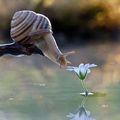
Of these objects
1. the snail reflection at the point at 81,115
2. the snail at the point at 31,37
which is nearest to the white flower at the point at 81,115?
the snail reflection at the point at 81,115

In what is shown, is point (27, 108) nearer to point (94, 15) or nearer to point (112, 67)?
point (112, 67)

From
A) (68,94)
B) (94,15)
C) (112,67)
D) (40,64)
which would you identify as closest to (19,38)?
(68,94)

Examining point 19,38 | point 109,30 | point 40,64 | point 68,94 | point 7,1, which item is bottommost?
point 109,30

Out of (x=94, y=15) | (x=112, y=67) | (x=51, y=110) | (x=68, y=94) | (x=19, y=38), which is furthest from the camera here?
(x=94, y=15)

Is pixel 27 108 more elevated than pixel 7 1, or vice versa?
pixel 27 108

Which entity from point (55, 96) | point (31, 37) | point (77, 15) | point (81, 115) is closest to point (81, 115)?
point (81, 115)

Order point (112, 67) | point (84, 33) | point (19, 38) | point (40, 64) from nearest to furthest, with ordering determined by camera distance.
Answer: point (19, 38) < point (112, 67) < point (40, 64) < point (84, 33)

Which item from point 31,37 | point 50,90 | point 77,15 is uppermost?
point 31,37

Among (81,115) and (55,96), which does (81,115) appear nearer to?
(81,115)
